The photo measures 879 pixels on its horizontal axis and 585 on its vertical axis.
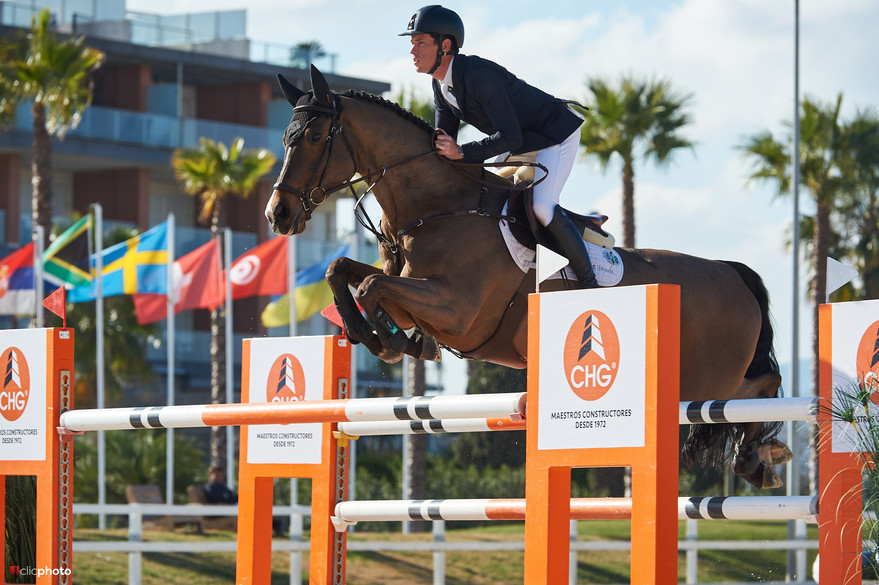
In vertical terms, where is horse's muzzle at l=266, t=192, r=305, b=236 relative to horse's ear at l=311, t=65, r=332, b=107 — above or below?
below

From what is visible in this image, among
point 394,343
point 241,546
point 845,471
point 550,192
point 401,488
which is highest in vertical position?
point 550,192

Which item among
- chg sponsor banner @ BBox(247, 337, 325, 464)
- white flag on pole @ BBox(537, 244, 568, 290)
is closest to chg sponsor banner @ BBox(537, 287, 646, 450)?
white flag on pole @ BBox(537, 244, 568, 290)

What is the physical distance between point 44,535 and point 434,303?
211cm

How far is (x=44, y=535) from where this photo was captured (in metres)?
5.59

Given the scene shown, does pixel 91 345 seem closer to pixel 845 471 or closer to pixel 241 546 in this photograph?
pixel 241 546

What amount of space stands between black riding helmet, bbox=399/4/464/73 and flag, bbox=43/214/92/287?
577 inches

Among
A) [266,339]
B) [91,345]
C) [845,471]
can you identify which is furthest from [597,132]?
[845,471]

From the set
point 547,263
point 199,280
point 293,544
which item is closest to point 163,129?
point 199,280

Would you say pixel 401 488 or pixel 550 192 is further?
pixel 401 488

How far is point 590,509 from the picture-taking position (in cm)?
478

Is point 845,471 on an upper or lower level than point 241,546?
upper

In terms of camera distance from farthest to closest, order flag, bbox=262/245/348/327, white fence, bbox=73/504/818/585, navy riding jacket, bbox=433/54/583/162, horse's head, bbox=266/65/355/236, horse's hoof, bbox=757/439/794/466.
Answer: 1. flag, bbox=262/245/348/327
2. white fence, bbox=73/504/818/585
3. horse's hoof, bbox=757/439/794/466
4. navy riding jacket, bbox=433/54/583/162
5. horse's head, bbox=266/65/355/236

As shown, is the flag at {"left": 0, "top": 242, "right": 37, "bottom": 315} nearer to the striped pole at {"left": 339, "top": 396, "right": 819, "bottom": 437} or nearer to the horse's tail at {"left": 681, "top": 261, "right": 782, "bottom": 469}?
the horse's tail at {"left": 681, "top": 261, "right": 782, "bottom": 469}

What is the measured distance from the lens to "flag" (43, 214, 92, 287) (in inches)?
758
